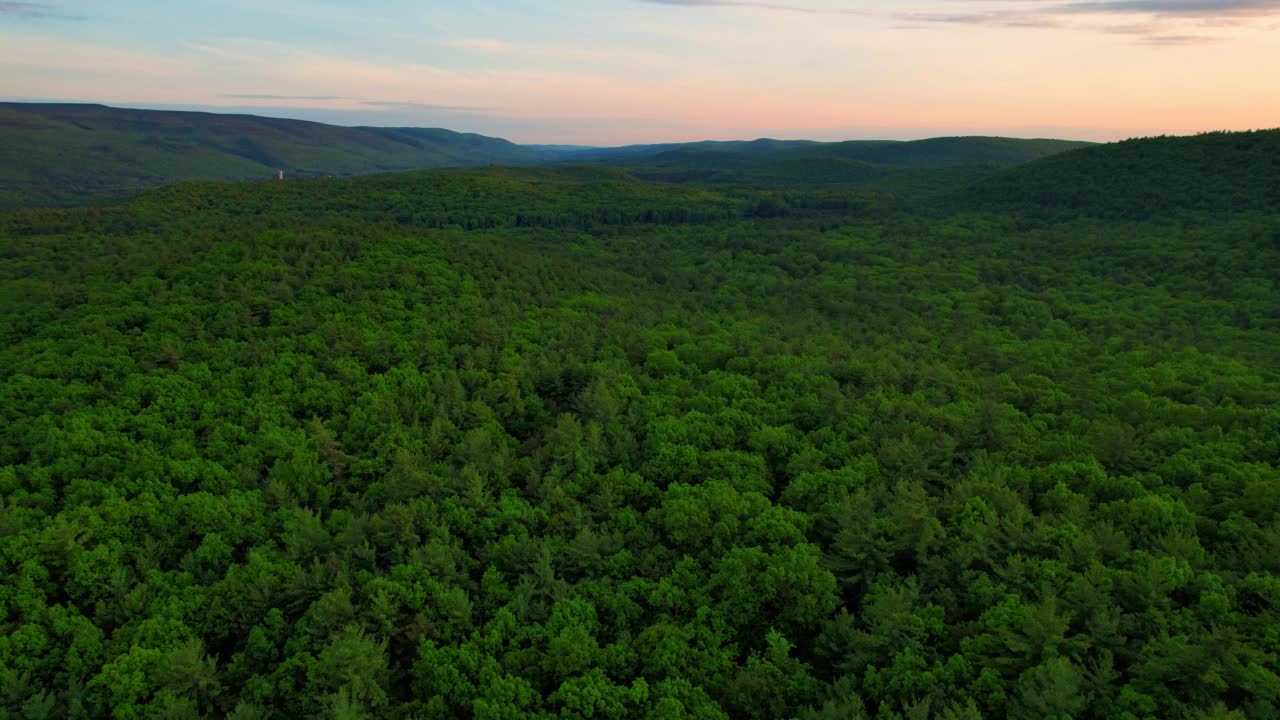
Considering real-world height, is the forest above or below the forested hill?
below

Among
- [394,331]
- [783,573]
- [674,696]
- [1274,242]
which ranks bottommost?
[674,696]

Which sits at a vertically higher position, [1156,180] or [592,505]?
[1156,180]

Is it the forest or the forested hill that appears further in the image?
the forested hill

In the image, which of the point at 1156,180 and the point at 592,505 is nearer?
the point at 592,505

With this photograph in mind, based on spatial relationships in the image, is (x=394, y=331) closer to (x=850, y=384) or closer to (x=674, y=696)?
(x=850, y=384)

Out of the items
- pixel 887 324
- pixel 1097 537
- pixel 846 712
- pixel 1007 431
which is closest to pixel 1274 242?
pixel 887 324
